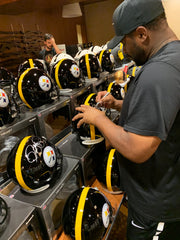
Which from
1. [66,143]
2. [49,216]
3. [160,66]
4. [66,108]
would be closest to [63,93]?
[66,108]

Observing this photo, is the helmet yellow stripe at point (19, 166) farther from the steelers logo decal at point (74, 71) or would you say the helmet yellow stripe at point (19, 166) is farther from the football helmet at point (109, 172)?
the steelers logo decal at point (74, 71)

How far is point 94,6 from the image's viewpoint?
5836mm

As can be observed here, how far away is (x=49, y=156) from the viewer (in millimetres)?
1053

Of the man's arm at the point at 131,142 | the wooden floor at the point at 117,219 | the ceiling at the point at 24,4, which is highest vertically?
→ the ceiling at the point at 24,4

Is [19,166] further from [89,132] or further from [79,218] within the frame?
[89,132]

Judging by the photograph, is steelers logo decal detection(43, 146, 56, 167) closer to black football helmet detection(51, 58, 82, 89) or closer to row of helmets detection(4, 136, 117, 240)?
row of helmets detection(4, 136, 117, 240)

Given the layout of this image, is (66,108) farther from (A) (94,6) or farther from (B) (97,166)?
(A) (94,6)

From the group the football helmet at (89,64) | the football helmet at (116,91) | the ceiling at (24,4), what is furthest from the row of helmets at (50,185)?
the ceiling at (24,4)

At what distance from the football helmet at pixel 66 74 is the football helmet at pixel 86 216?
0.92m

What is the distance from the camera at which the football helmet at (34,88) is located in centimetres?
129

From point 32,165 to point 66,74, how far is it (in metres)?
0.87

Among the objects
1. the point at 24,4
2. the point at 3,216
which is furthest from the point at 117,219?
the point at 24,4

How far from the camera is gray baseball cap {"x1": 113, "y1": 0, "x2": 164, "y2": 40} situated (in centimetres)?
64

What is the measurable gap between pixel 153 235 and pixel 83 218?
1.09 feet
